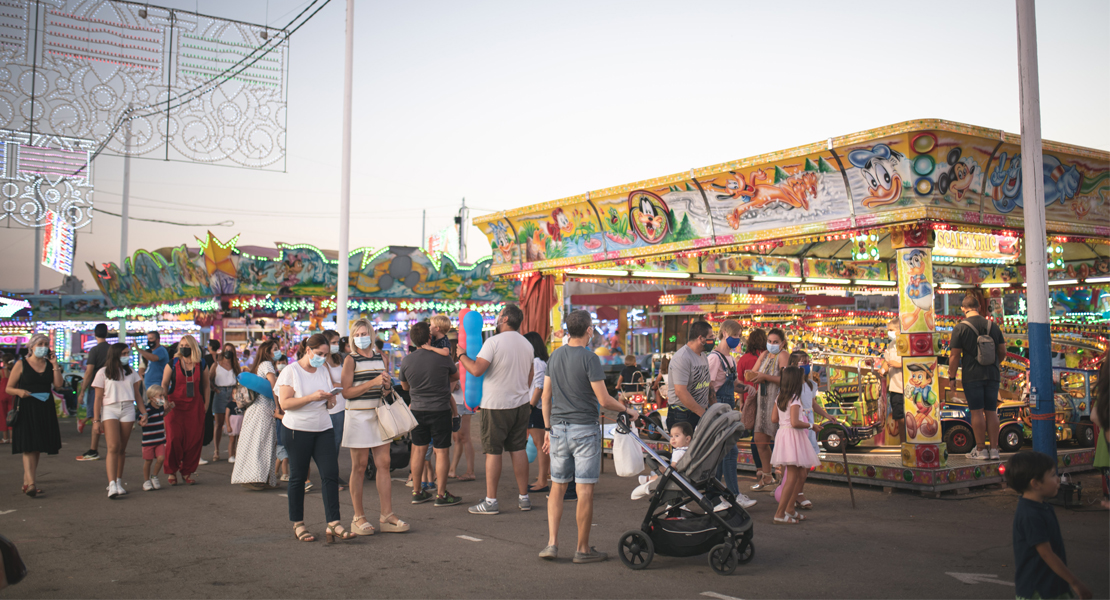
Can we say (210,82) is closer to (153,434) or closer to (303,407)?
(153,434)

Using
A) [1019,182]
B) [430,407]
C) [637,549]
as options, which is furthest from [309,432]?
[1019,182]

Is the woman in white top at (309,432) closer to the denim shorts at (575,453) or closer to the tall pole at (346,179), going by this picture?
the denim shorts at (575,453)

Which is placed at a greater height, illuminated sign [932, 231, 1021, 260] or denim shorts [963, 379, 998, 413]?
illuminated sign [932, 231, 1021, 260]

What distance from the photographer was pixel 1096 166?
30.4ft

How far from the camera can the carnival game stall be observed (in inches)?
322

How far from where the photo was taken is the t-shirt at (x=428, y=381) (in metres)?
7.95

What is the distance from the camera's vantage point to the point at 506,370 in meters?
7.52

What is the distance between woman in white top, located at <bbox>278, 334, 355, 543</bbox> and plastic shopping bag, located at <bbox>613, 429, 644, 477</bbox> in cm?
226

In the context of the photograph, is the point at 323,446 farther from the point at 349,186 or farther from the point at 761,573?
the point at 349,186

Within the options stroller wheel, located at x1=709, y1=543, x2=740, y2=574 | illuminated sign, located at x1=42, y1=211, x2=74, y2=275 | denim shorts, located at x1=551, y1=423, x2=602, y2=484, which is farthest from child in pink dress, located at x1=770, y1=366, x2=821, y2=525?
illuminated sign, located at x1=42, y1=211, x2=74, y2=275

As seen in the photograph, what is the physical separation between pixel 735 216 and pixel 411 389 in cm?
471

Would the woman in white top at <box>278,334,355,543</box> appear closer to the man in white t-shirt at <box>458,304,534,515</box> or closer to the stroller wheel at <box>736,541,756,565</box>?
the man in white t-shirt at <box>458,304,534,515</box>

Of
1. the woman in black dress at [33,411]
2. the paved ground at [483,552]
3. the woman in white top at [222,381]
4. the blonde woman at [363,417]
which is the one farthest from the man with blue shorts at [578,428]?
the woman in white top at [222,381]

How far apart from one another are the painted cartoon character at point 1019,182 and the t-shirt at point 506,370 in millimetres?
5260
